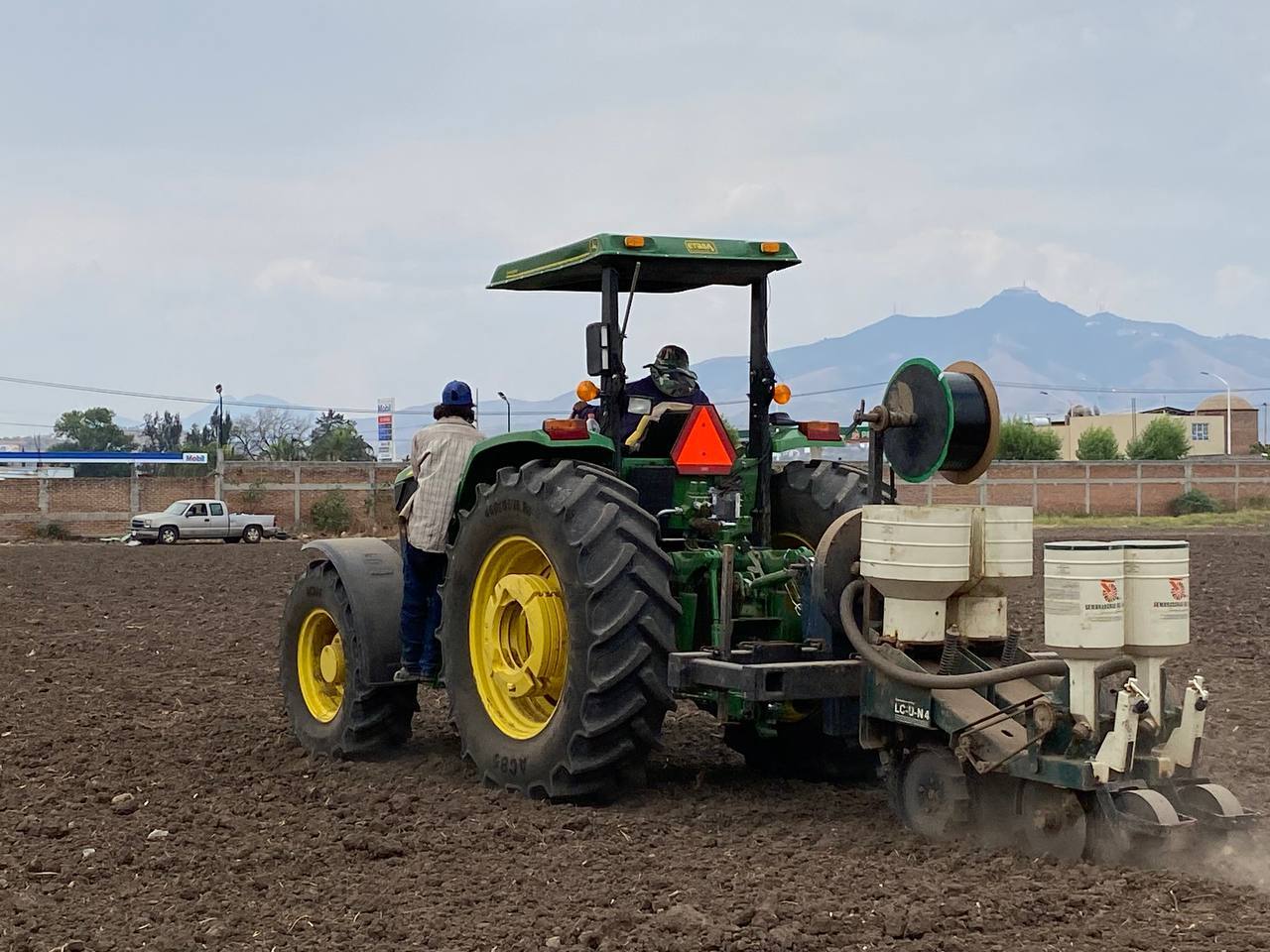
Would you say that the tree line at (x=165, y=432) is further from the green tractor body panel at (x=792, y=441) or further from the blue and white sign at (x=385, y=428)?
the green tractor body panel at (x=792, y=441)

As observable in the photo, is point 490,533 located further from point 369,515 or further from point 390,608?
point 369,515

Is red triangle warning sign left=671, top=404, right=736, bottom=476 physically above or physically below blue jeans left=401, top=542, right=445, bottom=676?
above

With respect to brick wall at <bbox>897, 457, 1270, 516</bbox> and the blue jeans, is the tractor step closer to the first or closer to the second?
the blue jeans

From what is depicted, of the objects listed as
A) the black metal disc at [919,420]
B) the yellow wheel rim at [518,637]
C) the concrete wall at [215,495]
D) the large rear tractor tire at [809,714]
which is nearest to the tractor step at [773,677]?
the yellow wheel rim at [518,637]

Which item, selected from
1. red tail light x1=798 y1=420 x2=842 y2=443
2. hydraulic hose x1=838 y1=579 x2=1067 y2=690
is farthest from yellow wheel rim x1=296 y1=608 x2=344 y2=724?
hydraulic hose x1=838 y1=579 x2=1067 y2=690

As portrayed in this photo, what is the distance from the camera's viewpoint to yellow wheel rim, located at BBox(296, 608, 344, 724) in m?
8.27

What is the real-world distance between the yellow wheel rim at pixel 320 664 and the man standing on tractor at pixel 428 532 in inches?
26.7

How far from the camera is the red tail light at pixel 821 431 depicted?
24.6 ft

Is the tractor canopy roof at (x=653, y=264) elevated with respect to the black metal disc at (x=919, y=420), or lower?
elevated

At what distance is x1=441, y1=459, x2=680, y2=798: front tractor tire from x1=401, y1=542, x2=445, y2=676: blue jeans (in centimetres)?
32

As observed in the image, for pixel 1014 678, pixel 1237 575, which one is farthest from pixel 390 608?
pixel 1237 575

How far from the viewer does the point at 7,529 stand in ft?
137

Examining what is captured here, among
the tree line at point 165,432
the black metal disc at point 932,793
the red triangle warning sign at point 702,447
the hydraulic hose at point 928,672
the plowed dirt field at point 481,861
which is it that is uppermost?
the tree line at point 165,432

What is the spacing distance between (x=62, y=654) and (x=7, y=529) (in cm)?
3214
